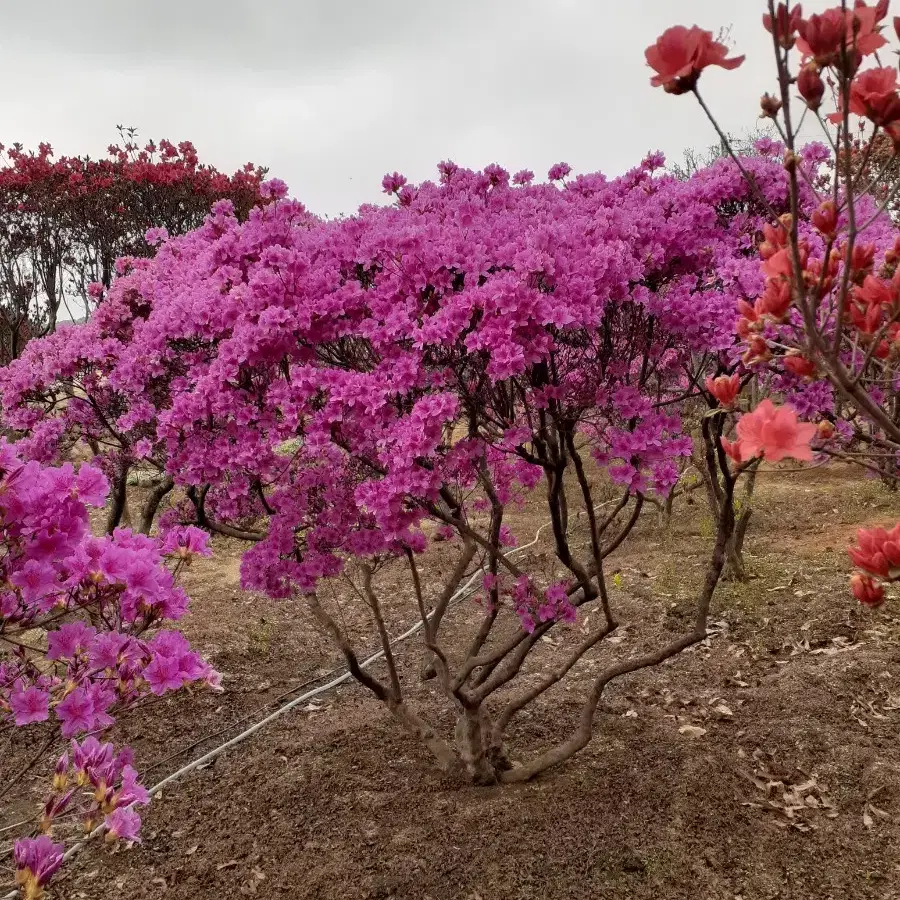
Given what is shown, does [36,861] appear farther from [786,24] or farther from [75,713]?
[786,24]

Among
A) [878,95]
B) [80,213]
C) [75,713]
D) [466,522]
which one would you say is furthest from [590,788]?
[80,213]

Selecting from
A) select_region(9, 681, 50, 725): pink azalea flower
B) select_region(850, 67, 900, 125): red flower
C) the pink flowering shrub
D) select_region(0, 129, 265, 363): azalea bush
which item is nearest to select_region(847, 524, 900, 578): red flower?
select_region(850, 67, 900, 125): red flower

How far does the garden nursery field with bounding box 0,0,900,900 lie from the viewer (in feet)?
6.26

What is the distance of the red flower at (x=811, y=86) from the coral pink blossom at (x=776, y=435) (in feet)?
1.69

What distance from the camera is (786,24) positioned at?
1225mm

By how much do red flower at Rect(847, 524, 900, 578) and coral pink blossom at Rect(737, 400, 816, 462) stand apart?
19cm

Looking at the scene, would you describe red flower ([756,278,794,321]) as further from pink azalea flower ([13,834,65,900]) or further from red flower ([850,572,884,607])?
pink azalea flower ([13,834,65,900])

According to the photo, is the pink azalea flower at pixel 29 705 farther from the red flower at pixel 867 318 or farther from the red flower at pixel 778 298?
the red flower at pixel 867 318

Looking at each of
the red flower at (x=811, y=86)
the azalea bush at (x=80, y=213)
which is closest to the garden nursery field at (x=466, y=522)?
the red flower at (x=811, y=86)

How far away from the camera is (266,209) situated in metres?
3.51

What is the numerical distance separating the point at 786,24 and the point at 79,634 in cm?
215

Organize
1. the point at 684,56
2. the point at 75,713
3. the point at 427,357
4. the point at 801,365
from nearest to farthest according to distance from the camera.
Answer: the point at 684,56 < the point at 801,365 < the point at 75,713 < the point at 427,357

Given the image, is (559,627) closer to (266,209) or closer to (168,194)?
(266,209)

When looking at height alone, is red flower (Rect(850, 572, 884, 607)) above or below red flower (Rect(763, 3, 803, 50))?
below
